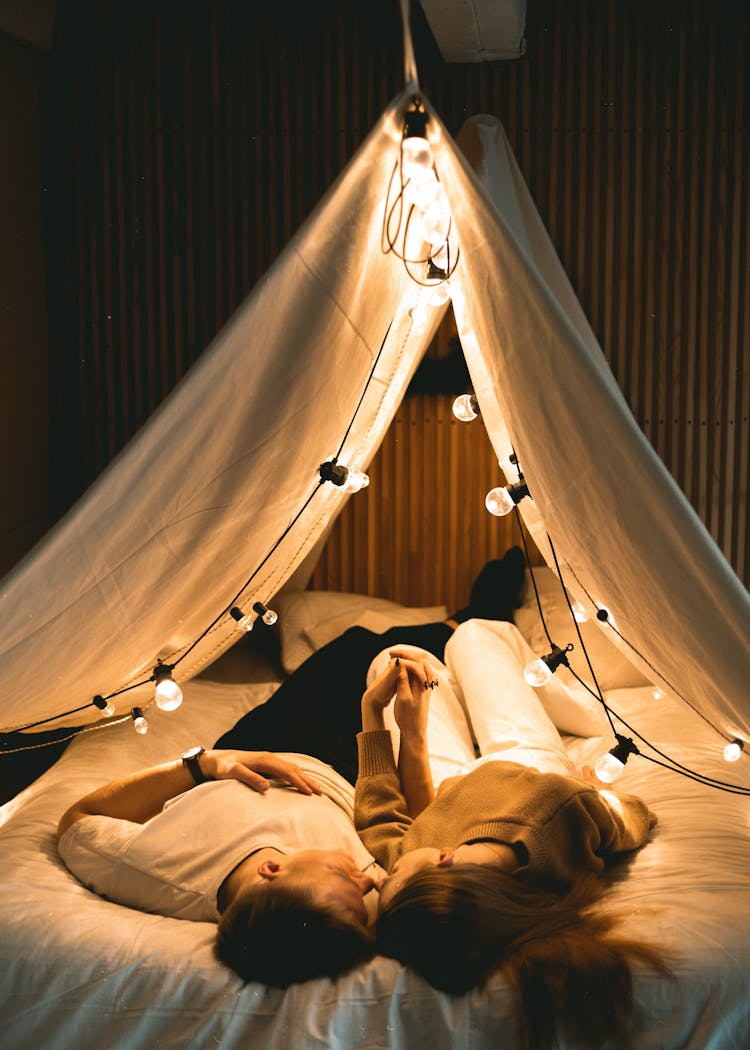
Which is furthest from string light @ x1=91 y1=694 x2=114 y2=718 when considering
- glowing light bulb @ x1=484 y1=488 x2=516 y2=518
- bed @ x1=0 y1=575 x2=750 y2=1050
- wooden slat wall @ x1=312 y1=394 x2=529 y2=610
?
wooden slat wall @ x1=312 y1=394 x2=529 y2=610

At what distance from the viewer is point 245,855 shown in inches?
55.9

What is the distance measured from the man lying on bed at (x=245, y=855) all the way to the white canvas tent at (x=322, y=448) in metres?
0.24

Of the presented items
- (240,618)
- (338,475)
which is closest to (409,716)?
(240,618)

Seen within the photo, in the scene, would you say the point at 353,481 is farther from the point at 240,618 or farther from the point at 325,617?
the point at 325,617

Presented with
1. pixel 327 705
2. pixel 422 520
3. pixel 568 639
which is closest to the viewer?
pixel 327 705

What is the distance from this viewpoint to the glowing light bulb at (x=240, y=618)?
74.7 inches

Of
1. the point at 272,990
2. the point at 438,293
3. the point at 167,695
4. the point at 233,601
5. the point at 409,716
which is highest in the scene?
the point at 438,293

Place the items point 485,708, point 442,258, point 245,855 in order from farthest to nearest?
point 485,708, point 442,258, point 245,855

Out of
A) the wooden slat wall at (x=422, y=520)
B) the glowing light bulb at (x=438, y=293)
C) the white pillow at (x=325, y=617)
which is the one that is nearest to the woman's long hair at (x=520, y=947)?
the glowing light bulb at (x=438, y=293)

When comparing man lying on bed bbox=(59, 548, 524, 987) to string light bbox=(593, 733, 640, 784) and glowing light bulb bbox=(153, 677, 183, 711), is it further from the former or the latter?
string light bbox=(593, 733, 640, 784)

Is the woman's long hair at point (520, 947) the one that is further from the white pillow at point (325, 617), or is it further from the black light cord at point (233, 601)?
the white pillow at point (325, 617)

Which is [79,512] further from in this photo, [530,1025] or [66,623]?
[530,1025]

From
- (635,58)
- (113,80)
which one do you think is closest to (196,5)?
(113,80)

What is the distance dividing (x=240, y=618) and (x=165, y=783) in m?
0.38
